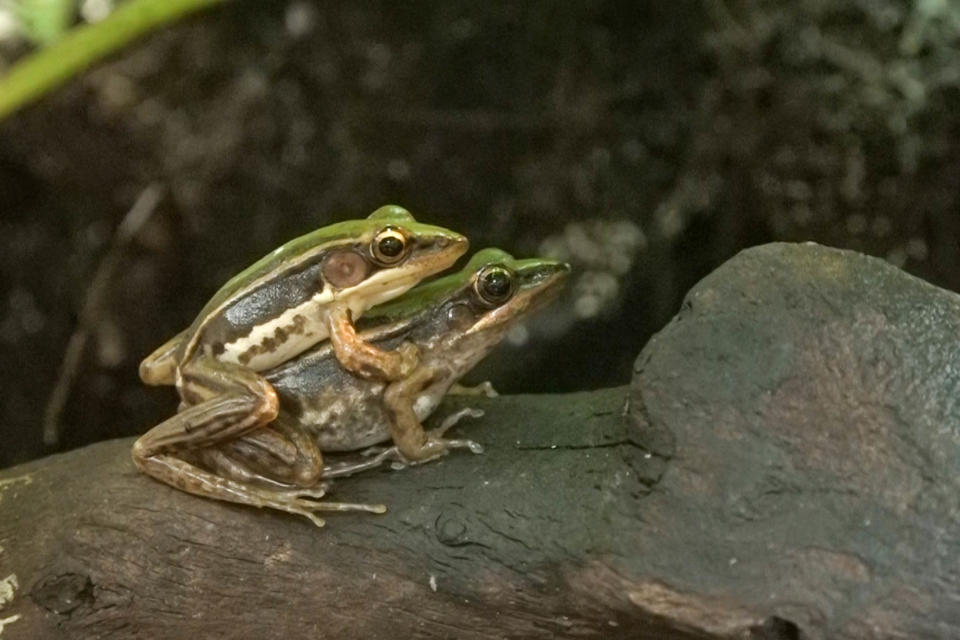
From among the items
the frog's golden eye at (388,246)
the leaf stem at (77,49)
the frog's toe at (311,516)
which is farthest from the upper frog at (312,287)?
the leaf stem at (77,49)

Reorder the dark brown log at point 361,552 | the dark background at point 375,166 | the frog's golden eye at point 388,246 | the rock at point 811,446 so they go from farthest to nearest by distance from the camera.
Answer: the dark background at point 375,166
the frog's golden eye at point 388,246
the dark brown log at point 361,552
the rock at point 811,446

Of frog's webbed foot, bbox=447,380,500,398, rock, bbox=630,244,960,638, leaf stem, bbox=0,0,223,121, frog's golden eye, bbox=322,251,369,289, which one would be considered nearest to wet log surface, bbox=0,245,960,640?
rock, bbox=630,244,960,638

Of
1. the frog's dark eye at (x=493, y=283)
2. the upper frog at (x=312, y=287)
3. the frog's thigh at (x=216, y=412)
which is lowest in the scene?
the frog's thigh at (x=216, y=412)

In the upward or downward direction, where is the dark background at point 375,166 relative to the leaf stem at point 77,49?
downward

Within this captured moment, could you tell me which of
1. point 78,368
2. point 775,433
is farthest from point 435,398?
point 78,368

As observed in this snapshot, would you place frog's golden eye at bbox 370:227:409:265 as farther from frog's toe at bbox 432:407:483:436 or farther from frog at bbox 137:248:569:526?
frog's toe at bbox 432:407:483:436

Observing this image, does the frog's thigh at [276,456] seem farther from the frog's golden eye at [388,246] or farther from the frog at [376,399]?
the frog's golden eye at [388,246]

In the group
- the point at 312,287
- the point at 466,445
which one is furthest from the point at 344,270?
the point at 466,445

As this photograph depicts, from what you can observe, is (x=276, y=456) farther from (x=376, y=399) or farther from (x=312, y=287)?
(x=312, y=287)
